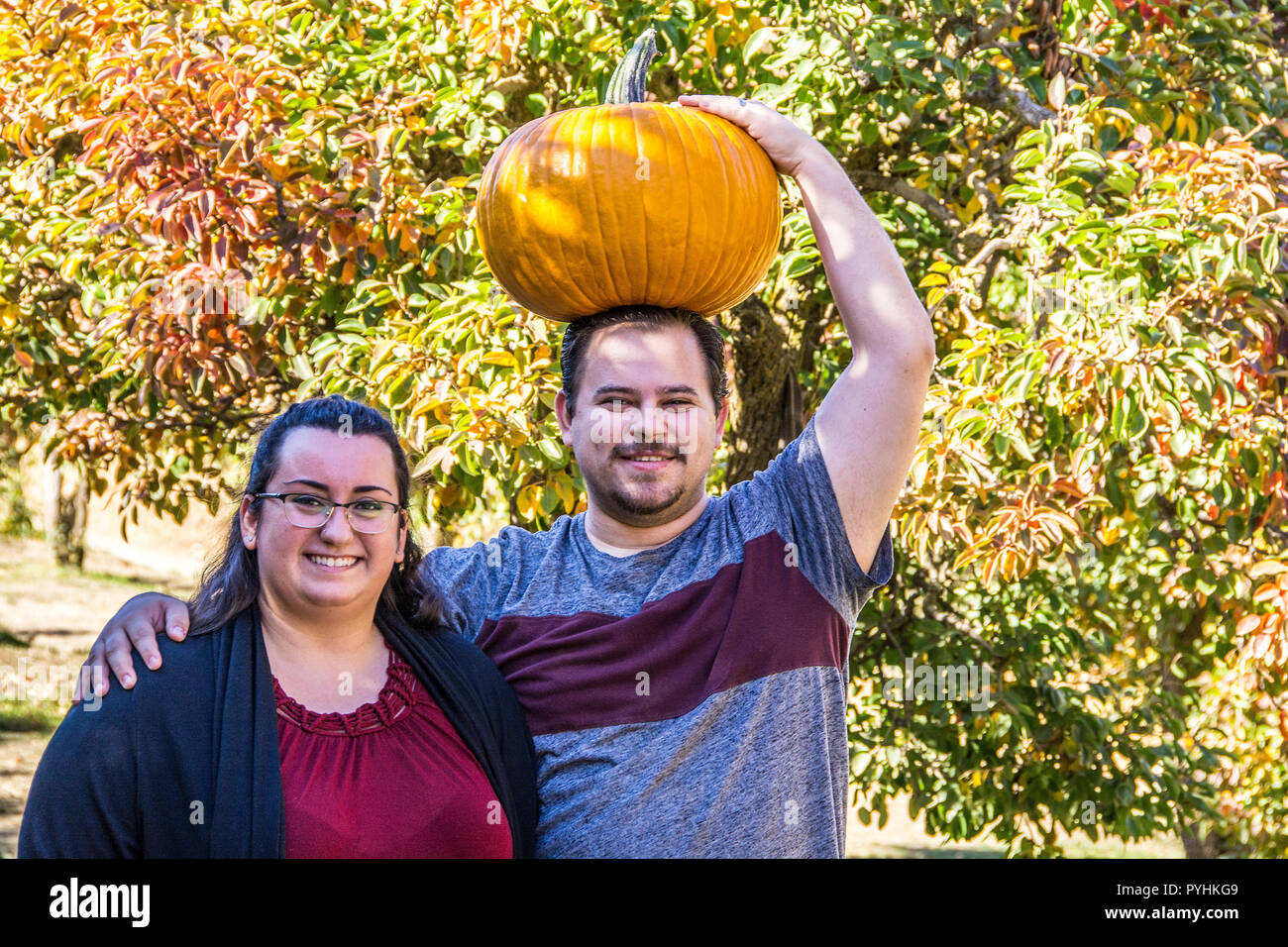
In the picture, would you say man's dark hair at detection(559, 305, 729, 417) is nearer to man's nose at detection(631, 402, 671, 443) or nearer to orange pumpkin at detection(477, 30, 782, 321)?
orange pumpkin at detection(477, 30, 782, 321)

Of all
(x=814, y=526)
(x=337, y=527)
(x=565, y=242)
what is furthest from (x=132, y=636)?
(x=814, y=526)

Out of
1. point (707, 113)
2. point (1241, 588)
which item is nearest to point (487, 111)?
point (707, 113)

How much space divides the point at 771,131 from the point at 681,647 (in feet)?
2.76

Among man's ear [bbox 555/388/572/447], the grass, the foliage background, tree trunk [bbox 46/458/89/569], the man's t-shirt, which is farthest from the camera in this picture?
tree trunk [bbox 46/458/89/569]

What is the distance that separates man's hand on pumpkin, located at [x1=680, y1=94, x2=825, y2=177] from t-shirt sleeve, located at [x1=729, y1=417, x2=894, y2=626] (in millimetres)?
425

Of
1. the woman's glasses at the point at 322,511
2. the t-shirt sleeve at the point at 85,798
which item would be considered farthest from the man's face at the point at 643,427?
the t-shirt sleeve at the point at 85,798

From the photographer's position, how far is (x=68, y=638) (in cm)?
1148

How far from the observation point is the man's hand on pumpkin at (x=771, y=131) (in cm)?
211

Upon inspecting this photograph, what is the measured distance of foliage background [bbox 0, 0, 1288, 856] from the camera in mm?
3064

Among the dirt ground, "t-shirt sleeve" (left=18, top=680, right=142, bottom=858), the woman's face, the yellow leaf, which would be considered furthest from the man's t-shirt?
the dirt ground

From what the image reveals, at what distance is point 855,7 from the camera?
130 inches

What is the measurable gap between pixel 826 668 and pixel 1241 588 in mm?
2193
